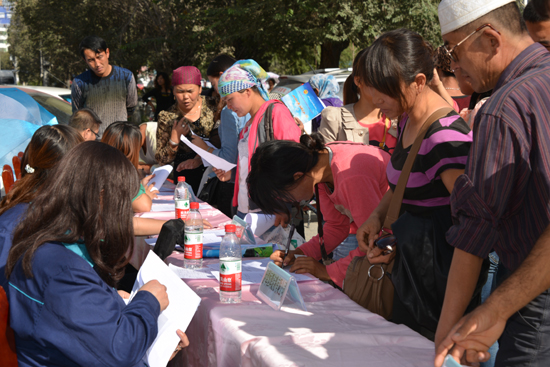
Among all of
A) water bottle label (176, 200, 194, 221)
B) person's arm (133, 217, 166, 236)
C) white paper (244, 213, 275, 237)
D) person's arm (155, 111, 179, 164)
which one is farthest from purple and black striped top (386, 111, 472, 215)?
person's arm (155, 111, 179, 164)

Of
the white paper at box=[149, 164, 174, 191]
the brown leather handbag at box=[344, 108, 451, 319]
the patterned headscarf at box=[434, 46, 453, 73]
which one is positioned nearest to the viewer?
the brown leather handbag at box=[344, 108, 451, 319]

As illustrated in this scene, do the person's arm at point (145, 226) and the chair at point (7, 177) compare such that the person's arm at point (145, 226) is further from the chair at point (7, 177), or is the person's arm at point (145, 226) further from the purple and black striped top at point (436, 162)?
the chair at point (7, 177)

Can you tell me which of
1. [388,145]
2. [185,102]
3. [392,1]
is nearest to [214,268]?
[388,145]

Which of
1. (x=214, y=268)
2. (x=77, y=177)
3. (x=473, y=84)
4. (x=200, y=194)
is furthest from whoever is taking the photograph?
(x=200, y=194)

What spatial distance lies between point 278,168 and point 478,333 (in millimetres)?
1328

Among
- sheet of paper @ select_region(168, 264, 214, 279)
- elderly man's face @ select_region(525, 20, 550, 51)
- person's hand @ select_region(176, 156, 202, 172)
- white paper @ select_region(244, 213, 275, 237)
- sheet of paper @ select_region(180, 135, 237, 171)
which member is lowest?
sheet of paper @ select_region(168, 264, 214, 279)

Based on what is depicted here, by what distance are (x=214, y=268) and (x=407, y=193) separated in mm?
963

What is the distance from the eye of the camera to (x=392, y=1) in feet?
36.6

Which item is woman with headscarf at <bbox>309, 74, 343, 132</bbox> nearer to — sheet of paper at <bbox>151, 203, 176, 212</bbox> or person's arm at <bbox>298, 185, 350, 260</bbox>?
sheet of paper at <bbox>151, 203, 176, 212</bbox>

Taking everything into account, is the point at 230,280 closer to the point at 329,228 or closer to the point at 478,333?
the point at 329,228

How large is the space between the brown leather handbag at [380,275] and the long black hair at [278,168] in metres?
0.48

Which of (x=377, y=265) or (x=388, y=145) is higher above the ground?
(x=388, y=145)

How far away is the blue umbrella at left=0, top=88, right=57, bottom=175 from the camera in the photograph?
179 inches

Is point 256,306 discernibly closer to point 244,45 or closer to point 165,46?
point 244,45
